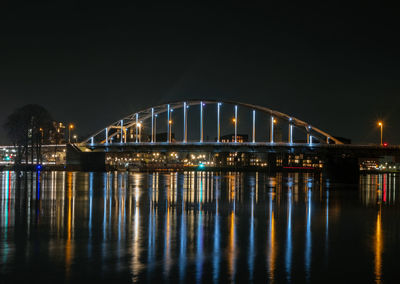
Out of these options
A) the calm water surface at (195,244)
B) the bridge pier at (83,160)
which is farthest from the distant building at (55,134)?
the calm water surface at (195,244)

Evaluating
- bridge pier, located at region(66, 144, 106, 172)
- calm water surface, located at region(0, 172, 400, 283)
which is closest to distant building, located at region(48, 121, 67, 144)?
bridge pier, located at region(66, 144, 106, 172)

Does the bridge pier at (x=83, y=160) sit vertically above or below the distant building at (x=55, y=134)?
below

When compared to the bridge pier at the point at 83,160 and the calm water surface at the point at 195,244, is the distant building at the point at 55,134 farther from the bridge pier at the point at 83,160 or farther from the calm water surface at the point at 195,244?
the calm water surface at the point at 195,244

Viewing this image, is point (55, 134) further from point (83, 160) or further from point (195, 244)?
point (195, 244)

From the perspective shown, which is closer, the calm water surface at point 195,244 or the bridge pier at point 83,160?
the calm water surface at point 195,244

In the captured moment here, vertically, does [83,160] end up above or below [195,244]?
above

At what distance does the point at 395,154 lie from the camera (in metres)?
78.6

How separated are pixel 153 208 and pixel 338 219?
870cm

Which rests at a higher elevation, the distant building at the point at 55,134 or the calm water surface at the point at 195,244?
the distant building at the point at 55,134

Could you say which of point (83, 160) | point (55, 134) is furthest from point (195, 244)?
point (55, 134)

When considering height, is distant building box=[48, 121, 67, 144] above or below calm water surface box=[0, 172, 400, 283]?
above

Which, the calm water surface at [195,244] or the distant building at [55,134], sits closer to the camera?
the calm water surface at [195,244]

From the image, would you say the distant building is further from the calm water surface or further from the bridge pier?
the calm water surface

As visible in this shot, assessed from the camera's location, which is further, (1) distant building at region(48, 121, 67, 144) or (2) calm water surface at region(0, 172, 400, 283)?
(1) distant building at region(48, 121, 67, 144)
